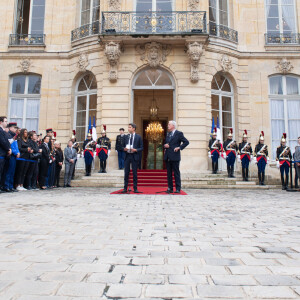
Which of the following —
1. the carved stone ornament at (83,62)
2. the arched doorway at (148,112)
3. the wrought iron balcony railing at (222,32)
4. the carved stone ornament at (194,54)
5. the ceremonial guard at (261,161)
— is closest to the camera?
the ceremonial guard at (261,161)

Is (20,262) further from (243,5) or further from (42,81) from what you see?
(243,5)

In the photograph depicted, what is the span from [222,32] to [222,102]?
3.48 m

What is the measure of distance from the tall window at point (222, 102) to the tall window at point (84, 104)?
5.87 meters

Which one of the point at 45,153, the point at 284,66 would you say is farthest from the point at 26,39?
the point at 284,66

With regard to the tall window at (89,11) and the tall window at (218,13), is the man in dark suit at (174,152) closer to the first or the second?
the tall window at (218,13)

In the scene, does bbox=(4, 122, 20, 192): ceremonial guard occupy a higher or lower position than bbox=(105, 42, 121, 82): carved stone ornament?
lower

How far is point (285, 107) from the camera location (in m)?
14.9

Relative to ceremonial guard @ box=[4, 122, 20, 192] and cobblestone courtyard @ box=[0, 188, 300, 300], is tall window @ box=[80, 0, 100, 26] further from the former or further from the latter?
cobblestone courtyard @ box=[0, 188, 300, 300]

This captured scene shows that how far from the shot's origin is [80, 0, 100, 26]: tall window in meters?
15.1

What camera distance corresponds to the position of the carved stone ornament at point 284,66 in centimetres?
1472

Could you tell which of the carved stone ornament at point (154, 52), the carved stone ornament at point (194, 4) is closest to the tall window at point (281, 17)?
the carved stone ornament at point (194, 4)

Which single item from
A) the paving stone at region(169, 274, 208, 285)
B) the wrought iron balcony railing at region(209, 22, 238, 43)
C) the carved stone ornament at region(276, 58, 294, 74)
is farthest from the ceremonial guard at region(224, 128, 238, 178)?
the paving stone at region(169, 274, 208, 285)

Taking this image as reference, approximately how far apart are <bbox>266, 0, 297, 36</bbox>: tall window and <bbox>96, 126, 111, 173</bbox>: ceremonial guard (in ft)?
33.5

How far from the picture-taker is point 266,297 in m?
1.50
